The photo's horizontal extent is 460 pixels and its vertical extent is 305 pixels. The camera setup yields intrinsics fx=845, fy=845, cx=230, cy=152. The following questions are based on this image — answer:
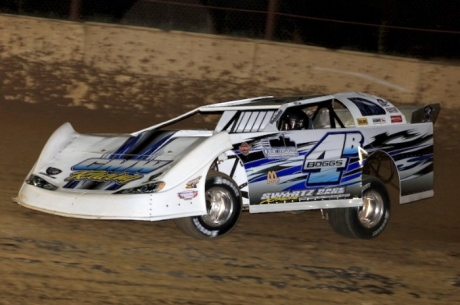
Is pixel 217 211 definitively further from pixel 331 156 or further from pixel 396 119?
pixel 396 119

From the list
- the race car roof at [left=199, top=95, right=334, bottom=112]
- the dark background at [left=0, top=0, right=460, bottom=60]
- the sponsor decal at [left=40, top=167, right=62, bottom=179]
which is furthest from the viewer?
the dark background at [left=0, top=0, right=460, bottom=60]

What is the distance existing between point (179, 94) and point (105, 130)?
1489mm

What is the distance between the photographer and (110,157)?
8688mm

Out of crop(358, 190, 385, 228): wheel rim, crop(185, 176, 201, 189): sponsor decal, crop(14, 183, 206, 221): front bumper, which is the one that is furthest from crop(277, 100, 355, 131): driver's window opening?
crop(14, 183, 206, 221): front bumper

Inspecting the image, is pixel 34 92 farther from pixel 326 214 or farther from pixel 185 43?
pixel 326 214

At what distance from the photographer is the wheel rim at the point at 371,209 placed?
9.36 m

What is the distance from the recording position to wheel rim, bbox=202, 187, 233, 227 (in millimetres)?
8125

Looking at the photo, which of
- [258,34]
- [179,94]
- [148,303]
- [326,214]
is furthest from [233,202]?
[258,34]

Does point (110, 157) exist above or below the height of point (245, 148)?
below

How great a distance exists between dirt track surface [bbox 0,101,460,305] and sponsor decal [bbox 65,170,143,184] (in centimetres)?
50

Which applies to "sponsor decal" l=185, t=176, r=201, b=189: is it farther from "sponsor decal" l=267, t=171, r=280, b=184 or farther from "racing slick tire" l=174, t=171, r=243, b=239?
"sponsor decal" l=267, t=171, r=280, b=184

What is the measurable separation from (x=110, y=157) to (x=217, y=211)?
4.32 ft

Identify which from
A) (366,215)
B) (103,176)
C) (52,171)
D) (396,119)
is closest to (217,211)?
(103,176)

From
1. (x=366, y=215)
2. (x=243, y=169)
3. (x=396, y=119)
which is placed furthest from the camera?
(x=396, y=119)
